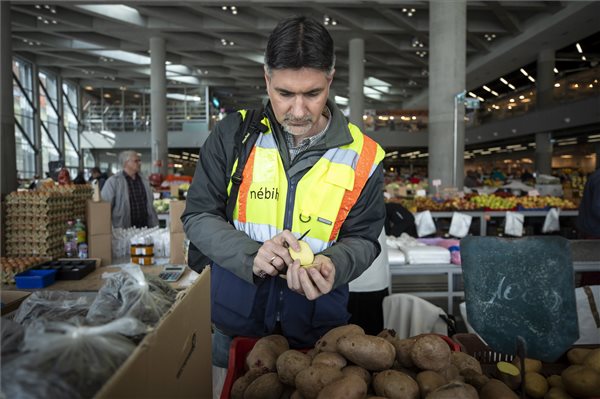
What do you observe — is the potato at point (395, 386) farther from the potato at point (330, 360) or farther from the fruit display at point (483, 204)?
the fruit display at point (483, 204)

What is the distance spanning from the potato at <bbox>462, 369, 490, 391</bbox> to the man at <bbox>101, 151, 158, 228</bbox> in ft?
15.5

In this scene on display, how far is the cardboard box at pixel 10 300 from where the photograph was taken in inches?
43.1

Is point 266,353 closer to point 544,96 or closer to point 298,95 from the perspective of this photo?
point 298,95

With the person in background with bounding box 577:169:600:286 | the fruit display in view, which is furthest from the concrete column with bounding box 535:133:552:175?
the person in background with bounding box 577:169:600:286

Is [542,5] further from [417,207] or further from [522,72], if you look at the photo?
[417,207]

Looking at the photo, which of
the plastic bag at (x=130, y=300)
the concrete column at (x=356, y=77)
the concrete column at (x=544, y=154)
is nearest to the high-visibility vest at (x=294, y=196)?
the plastic bag at (x=130, y=300)

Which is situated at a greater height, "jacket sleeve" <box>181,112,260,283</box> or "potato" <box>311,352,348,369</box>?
"jacket sleeve" <box>181,112,260,283</box>

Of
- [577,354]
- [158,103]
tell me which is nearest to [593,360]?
[577,354]

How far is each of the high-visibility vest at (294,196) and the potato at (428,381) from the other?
22.5 inches

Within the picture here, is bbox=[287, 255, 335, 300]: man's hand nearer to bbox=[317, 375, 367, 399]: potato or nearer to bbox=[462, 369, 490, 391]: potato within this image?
bbox=[317, 375, 367, 399]: potato

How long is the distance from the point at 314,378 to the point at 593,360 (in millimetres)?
903

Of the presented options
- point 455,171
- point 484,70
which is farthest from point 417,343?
point 484,70

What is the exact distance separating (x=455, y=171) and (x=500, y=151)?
18972mm

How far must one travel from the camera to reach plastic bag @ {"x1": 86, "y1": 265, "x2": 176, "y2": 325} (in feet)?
2.75
